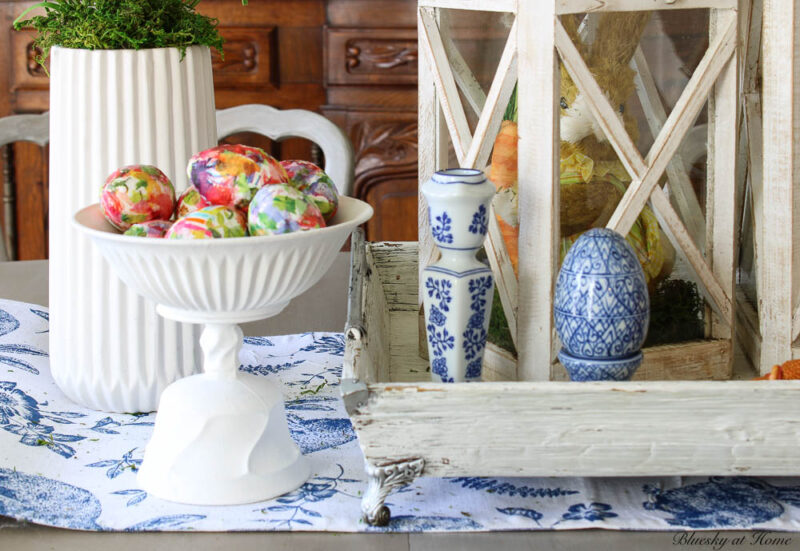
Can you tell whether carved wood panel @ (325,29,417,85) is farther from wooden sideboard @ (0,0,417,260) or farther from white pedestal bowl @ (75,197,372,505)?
white pedestal bowl @ (75,197,372,505)

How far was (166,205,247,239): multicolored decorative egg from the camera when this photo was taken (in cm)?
63

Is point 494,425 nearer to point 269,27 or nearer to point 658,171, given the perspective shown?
point 658,171

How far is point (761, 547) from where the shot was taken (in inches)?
24.5

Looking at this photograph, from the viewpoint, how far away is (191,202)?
0.71m

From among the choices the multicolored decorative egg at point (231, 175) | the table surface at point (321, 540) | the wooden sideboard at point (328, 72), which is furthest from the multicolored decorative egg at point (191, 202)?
the wooden sideboard at point (328, 72)

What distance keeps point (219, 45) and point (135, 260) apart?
30 cm

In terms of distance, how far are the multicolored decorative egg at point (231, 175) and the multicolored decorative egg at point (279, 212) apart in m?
0.04

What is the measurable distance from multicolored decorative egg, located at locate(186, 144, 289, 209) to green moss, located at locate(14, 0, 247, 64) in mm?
174

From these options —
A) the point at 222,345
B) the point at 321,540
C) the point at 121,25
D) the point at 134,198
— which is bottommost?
the point at 321,540

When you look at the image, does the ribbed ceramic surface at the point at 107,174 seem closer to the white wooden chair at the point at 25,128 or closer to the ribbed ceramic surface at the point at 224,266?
the ribbed ceramic surface at the point at 224,266

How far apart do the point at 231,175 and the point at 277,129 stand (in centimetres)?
80

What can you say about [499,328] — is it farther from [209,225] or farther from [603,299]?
[209,225]

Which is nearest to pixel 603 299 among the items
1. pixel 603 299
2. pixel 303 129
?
pixel 603 299

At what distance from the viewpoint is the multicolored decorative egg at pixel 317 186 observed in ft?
2.37
